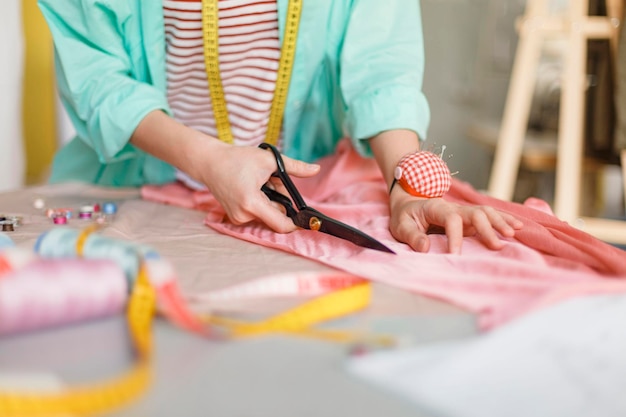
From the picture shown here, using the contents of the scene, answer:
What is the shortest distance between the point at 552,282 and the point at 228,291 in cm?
24

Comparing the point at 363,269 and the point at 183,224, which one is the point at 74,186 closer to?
the point at 183,224

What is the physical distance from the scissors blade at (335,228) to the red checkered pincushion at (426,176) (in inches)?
4.8

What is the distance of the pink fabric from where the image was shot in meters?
0.48

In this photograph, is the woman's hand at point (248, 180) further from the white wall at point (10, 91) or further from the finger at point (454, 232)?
the white wall at point (10, 91)

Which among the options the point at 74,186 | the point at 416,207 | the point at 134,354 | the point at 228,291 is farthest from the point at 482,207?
the point at 74,186

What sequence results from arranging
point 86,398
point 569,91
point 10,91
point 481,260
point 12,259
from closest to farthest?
point 86,398 → point 12,259 → point 481,260 → point 10,91 → point 569,91

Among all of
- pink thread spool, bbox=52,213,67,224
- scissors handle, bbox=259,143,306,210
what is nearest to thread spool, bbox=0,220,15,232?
pink thread spool, bbox=52,213,67,224

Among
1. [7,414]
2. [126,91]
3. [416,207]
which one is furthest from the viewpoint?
[126,91]

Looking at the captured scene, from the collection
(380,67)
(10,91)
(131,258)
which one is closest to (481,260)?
(131,258)

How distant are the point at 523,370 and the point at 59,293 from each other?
0.28 m

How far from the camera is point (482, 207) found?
2.14ft

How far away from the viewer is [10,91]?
1447 millimetres

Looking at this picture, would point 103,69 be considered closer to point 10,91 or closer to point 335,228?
point 335,228

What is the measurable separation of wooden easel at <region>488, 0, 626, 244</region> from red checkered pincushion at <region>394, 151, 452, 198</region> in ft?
3.79
